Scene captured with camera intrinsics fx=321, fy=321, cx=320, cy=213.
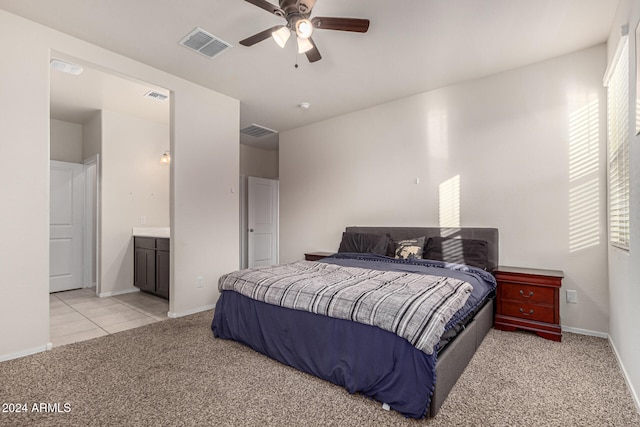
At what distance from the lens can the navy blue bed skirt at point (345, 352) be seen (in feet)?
5.78

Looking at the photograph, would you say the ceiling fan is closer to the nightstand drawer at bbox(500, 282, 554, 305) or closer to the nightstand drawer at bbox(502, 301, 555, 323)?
the nightstand drawer at bbox(500, 282, 554, 305)

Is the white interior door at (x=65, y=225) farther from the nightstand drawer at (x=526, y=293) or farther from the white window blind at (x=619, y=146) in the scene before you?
the white window blind at (x=619, y=146)

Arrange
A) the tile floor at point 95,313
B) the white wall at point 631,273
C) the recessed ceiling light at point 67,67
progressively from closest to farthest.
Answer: the white wall at point 631,273 → the tile floor at point 95,313 → the recessed ceiling light at point 67,67

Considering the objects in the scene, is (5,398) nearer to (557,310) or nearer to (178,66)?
(178,66)

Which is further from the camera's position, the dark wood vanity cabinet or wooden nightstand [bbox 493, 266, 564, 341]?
the dark wood vanity cabinet

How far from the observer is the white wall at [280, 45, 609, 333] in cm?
305

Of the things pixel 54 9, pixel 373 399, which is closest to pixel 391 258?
pixel 373 399

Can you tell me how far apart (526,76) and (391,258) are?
7.88 feet

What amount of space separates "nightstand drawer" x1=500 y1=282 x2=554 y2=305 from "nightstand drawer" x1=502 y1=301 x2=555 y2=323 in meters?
0.05

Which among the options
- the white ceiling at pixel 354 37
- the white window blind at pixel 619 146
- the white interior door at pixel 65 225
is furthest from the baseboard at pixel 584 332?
the white interior door at pixel 65 225

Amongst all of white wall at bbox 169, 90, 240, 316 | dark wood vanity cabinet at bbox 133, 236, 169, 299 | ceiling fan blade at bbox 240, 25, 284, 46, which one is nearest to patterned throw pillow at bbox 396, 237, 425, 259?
white wall at bbox 169, 90, 240, 316

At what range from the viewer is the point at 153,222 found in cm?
535

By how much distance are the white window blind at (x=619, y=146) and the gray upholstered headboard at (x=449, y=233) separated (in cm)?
97

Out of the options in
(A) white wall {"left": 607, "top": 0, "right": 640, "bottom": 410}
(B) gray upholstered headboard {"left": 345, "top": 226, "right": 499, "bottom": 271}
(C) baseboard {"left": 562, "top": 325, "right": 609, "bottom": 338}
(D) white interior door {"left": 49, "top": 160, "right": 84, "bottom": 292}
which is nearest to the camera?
(A) white wall {"left": 607, "top": 0, "right": 640, "bottom": 410}
